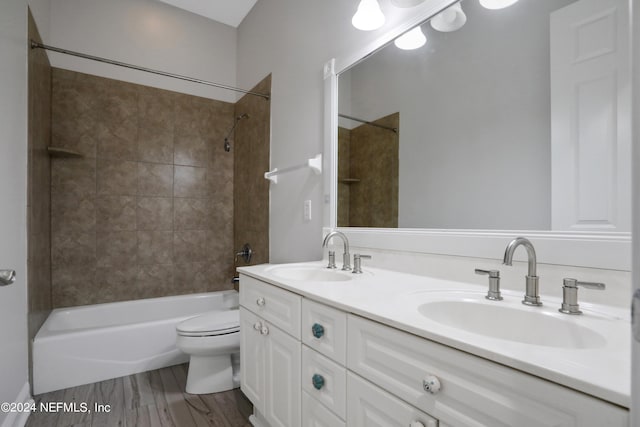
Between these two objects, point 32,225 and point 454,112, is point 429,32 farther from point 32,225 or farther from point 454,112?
point 32,225

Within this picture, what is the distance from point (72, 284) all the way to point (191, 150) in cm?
139

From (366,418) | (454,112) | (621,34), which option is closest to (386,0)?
(454,112)

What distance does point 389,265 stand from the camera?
1384 millimetres

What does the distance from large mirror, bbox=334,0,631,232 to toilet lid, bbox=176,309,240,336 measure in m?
1.00

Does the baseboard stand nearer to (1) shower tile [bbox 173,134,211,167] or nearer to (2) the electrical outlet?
(2) the electrical outlet

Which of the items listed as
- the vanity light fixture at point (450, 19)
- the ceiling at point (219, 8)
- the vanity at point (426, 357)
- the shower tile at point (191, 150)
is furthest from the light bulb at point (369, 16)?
the shower tile at point (191, 150)

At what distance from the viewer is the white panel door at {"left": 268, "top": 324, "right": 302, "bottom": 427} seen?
1.08 meters

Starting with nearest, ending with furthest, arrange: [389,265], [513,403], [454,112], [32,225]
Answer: [513,403]
[454,112]
[389,265]
[32,225]

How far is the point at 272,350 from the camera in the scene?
4.06ft

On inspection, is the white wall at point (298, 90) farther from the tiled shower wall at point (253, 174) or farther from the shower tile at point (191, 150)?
the shower tile at point (191, 150)

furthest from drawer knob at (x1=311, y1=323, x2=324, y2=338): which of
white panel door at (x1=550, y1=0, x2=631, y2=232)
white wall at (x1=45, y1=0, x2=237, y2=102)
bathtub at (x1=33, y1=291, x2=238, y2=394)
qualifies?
white wall at (x1=45, y1=0, x2=237, y2=102)

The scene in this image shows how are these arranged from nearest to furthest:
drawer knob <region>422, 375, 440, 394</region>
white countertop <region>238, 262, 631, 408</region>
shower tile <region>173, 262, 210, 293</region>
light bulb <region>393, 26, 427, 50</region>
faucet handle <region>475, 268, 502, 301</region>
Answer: white countertop <region>238, 262, 631, 408</region> → drawer knob <region>422, 375, 440, 394</region> → faucet handle <region>475, 268, 502, 301</region> → light bulb <region>393, 26, 427, 50</region> → shower tile <region>173, 262, 210, 293</region>

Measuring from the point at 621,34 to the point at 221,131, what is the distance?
2814 mm

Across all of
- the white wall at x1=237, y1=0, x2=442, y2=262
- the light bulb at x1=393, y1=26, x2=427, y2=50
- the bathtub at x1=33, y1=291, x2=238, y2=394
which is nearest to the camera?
the light bulb at x1=393, y1=26, x2=427, y2=50
